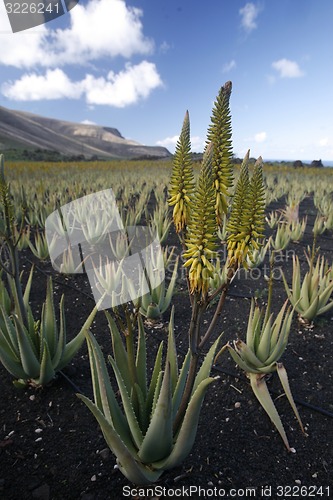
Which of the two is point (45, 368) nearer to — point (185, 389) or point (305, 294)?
point (185, 389)

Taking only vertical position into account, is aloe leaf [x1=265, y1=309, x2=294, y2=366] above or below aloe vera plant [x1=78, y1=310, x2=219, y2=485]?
below

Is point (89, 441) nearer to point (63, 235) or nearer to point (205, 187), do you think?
point (205, 187)

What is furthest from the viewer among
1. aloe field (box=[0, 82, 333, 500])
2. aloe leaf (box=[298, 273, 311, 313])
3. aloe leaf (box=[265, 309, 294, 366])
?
aloe leaf (box=[298, 273, 311, 313])

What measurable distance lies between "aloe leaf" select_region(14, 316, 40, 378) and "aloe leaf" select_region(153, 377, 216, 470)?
988mm

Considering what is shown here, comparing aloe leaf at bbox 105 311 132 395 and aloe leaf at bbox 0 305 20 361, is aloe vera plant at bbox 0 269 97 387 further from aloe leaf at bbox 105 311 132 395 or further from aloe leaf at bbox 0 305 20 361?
aloe leaf at bbox 105 311 132 395

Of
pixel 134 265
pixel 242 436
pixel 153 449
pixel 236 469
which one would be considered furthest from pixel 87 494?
pixel 134 265

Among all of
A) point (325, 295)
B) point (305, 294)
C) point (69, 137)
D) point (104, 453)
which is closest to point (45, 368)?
point (104, 453)

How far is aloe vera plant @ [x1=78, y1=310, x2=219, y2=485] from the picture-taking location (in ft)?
3.86

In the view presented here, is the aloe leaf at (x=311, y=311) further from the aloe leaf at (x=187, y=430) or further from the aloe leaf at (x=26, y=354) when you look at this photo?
the aloe leaf at (x=26, y=354)

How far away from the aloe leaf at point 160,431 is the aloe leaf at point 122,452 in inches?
2.5

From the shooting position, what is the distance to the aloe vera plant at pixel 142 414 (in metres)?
1.18

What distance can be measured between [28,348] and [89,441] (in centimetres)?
63

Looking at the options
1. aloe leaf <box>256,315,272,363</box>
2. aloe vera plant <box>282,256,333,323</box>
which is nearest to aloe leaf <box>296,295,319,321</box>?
aloe vera plant <box>282,256,333,323</box>

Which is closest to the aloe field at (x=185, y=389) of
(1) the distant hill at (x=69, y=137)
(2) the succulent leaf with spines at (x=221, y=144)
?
(2) the succulent leaf with spines at (x=221, y=144)
